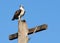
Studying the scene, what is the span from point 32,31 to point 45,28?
384mm

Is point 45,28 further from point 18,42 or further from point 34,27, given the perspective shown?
point 18,42

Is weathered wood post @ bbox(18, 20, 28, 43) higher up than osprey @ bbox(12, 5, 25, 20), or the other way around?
osprey @ bbox(12, 5, 25, 20)

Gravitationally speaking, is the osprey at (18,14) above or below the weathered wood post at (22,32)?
above

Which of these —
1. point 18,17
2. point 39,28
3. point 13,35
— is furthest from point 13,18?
point 39,28

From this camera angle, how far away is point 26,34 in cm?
514

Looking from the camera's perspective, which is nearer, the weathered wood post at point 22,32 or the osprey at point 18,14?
the weathered wood post at point 22,32

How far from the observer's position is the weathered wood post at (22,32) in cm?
499

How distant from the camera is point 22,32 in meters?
5.17

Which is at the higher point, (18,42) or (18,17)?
(18,17)

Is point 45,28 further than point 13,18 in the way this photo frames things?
No

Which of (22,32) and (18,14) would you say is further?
(18,14)

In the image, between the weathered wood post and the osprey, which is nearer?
the weathered wood post

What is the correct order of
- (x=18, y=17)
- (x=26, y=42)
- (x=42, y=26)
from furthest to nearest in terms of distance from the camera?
(x=18, y=17) < (x=42, y=26) < (x=26, y=42)

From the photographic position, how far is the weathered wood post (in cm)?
499
